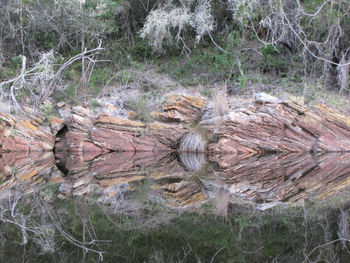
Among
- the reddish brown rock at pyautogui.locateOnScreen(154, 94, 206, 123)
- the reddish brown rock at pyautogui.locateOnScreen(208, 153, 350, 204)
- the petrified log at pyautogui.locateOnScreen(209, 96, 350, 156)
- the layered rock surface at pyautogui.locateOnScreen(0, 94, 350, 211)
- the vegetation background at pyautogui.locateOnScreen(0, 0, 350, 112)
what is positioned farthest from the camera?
the vegetation background at pyautogui.locateOnScreen(0, 0, 350, 112)

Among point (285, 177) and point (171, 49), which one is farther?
point (171, 49)

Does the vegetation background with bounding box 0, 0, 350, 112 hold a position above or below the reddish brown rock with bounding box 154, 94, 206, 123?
above

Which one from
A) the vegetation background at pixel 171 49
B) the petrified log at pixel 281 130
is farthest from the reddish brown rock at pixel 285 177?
the vegetation background at pixel 171 49

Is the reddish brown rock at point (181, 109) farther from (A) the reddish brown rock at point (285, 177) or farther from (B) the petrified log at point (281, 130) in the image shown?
(A) the reddish brown rock at point (285, 177)

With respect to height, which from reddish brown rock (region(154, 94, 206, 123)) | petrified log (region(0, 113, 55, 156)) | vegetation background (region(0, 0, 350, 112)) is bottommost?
petrified log (region(0, 113, 55, 156))

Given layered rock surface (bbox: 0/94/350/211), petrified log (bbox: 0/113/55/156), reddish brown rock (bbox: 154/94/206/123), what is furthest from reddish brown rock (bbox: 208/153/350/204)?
petrified log (bbox: 0/113/55/156)

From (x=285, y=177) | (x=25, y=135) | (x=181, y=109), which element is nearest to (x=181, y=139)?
(x=181, y=109)

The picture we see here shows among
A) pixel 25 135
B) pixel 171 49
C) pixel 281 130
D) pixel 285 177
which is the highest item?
pixel 171 49

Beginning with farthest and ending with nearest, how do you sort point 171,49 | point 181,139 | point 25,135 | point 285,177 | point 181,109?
point 171,49
point 181,139
point 181,109
point 25,135
point 285,177

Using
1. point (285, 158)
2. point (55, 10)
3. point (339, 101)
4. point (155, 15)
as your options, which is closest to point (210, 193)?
point (285, 158)

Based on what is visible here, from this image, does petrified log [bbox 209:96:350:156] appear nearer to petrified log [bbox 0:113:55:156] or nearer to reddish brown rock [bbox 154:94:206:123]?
reddish brown rock [bbox 154:94:206:123]

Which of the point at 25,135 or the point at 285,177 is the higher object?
the point at 285,177

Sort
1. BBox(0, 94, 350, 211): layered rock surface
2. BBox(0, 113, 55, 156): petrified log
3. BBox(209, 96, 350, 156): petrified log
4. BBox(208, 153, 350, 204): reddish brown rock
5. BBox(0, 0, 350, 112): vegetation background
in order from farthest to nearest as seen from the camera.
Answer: BBox(0, 0, 350, 112): vegetation background
BBox(209, 96, 350, 156): petrified log
BBox(0, 113, 55, 156): petrified log
BBox(0, 94, 350, 211): layered rock surface
BBox(208, 153, 350, 204): reddish brown rock

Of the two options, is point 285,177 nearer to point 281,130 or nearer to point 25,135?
point 281,130
